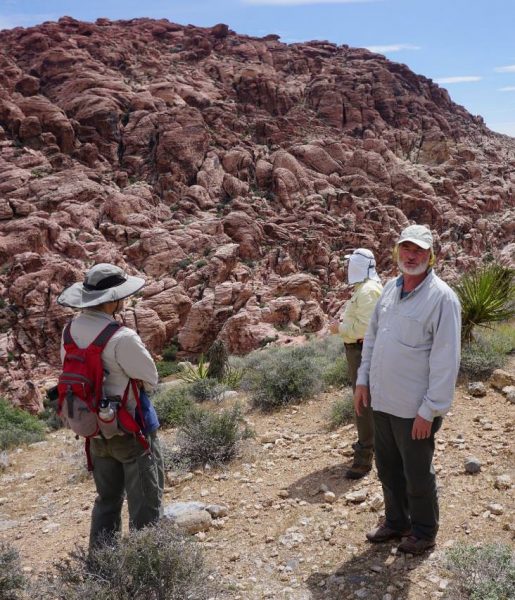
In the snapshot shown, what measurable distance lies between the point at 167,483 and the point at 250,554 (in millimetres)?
1608

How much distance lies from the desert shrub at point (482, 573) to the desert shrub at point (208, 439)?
2754 millimetres

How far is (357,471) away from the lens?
4.18 meters

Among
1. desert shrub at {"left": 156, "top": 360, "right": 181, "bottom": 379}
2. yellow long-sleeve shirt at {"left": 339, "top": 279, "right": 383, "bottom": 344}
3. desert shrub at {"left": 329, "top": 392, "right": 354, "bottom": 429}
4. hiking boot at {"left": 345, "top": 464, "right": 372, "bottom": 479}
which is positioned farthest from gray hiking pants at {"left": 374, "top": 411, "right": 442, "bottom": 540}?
desert shrub at {"left": 156, "top": 360, "right": 181, "bottom": 379}

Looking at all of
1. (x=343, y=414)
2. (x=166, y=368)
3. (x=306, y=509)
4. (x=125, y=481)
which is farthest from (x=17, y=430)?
(x=166, y=368)

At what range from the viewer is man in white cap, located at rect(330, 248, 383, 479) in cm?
404

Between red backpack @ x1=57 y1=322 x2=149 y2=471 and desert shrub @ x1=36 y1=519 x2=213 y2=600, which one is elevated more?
red backpack @ x1=57 y1=322 x2=149 y2=471

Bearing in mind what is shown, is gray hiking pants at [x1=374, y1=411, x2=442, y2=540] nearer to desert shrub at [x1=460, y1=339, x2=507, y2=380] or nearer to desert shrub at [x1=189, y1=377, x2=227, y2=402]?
desert shrub at [x1=460, y1=339, x2=507, y2=380]

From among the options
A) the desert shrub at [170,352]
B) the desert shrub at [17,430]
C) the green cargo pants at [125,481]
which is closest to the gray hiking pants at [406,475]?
the green cargo pants at [125,481]

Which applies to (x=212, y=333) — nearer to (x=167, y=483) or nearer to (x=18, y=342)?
(x=18, y=342)

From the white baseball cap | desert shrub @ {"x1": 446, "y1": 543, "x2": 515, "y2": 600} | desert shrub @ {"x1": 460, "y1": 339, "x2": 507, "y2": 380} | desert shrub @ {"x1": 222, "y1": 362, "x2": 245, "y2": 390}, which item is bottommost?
desert shrub @ {"x1": 222, "y1": 362, "x2": 245, "y2": 390}

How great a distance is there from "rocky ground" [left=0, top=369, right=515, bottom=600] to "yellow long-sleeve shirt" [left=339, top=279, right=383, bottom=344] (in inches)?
50.0

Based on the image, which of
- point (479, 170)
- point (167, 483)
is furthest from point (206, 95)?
point (167, 483)

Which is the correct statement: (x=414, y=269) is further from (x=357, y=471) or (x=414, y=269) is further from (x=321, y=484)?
(x=321, y=484)

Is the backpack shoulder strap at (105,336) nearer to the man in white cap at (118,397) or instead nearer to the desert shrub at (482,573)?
the man in white cap at (118,397)
